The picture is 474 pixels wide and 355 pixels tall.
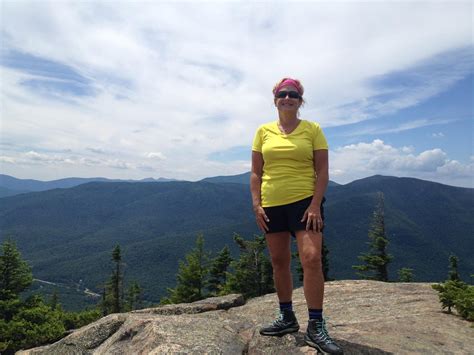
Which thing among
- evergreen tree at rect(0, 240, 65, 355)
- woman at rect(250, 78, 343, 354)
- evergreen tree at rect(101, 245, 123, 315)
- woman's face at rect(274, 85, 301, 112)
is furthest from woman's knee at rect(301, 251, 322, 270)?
evergreen tree at rect(101, 245, 123, 315)

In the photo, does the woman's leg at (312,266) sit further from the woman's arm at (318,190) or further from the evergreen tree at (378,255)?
the evergreen tree at (378,255)

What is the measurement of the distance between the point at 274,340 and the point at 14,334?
99.2 feet

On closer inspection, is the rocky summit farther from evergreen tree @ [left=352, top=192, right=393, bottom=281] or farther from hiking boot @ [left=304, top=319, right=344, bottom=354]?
evergreen tree @ [left=352, top=192, right=393, bottom=281]

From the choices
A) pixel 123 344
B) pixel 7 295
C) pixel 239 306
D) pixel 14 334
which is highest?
pixel 123 344

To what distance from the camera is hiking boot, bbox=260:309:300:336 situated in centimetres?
646

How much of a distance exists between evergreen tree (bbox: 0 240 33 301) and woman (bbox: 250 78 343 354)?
3201cm

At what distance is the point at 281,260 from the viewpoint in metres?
6.50

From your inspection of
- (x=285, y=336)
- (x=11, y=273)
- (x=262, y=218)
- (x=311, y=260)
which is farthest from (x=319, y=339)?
(x=11, y=273)

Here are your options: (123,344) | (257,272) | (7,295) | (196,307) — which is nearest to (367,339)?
(123,344)

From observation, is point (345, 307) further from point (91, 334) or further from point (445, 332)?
point (91, 334)

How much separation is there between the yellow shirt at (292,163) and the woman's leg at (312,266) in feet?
2.42

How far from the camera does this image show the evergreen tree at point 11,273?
30484 mm

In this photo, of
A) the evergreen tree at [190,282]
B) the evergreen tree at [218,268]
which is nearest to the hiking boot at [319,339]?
the evergreen tree at [190,282]

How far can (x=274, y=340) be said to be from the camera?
630 cm
